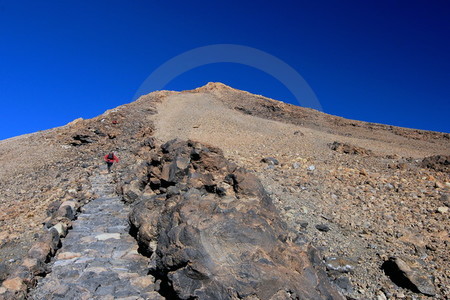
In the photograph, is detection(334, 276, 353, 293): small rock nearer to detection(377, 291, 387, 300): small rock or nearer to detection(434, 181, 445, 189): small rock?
detection(377, 291, 387, 300): small rock

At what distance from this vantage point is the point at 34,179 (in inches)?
534

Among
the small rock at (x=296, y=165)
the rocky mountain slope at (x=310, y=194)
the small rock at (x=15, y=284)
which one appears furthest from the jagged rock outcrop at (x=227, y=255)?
the small rock at (x=296, y=165)

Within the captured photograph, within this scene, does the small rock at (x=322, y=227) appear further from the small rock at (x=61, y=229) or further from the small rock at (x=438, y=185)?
the small rock at (x=61, y=229)

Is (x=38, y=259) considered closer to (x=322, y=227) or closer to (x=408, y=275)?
(x=322, y=227)

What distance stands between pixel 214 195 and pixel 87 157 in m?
13.0

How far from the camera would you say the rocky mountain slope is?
5332mm

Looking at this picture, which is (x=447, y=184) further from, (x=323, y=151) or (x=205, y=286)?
(x=205, y=286)

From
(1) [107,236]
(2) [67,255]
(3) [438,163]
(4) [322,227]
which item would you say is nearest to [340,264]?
(4) [322,227]

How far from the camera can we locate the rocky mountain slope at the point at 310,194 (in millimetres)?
5332

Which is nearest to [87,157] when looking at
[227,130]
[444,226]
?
[227,130]

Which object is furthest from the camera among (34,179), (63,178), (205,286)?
(34,179)

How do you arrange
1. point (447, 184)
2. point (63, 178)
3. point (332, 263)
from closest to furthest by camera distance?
point (332, 263) < point (447, 184) < point (63, 178)

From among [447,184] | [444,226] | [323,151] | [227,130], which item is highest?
[227,130]

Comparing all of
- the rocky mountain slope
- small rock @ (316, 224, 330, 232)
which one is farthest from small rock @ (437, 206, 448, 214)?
small rock @ (316, 224, 330, 232)
